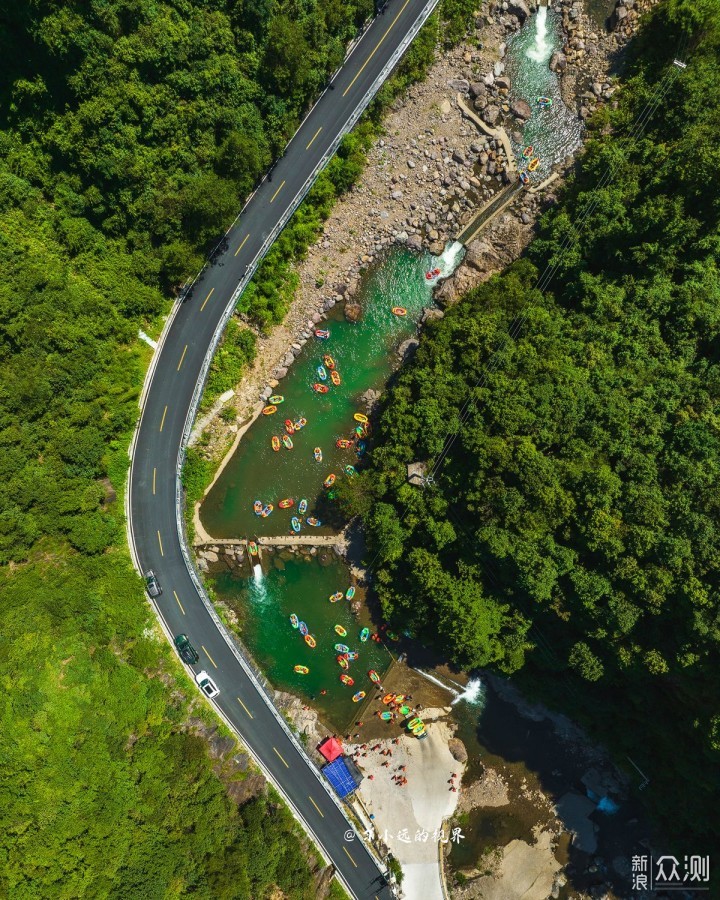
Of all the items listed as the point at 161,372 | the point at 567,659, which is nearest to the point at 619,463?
the point at 567,659

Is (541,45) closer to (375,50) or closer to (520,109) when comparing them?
(520,109)

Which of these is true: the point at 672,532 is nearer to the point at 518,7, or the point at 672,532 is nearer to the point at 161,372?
the point at 161,372

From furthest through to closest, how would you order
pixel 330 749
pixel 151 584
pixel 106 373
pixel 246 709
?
pixel 330 749, pixel 246 709, pixel 151 584, pixel 106 373

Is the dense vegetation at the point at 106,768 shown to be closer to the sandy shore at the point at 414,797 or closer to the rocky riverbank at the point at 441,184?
the sandy shore at the point at 414,797

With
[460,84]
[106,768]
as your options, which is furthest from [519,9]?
[106,768]

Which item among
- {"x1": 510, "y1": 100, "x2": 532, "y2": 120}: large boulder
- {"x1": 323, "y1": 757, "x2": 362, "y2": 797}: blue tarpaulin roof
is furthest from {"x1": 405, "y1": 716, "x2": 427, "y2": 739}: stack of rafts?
{"x1": 510, "y1": 100, "x2": 532, "y2": 120}: large boulder

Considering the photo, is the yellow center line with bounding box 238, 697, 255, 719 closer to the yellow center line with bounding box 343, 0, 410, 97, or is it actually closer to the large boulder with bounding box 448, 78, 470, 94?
the yellow center line with bounding box 343, 0, 410, 97
